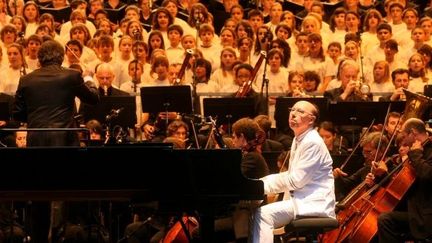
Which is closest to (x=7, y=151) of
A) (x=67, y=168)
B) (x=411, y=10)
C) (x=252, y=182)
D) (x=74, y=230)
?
(x=67, y=168)

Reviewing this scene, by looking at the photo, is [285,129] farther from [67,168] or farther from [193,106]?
[67,168]

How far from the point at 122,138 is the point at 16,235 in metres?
1.74

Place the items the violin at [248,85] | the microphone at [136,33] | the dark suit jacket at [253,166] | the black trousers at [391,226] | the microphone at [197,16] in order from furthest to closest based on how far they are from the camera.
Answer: the microphone at [197,16] → the microphone at [136,33] → the violin at [248,85] → the black trousers at [391,226] → the dark suit jacket at [253,166]

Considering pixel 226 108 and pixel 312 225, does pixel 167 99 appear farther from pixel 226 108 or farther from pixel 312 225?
pixel 312 225

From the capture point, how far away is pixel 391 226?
9234mm

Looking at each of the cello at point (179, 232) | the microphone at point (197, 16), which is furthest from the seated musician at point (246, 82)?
the cello at point (179, 232)

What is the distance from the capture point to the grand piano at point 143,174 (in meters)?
7.52

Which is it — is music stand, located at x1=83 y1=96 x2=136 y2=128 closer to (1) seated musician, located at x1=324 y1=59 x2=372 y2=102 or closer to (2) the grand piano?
(1) seated musician, located at x1=324 y1=59 x2=372 y2=102

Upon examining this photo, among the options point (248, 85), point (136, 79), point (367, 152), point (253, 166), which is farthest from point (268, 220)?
point (136, 79)

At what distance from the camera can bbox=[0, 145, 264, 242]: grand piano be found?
752cm

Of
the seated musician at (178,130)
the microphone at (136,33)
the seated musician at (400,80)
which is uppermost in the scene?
the microphone at (136,33)

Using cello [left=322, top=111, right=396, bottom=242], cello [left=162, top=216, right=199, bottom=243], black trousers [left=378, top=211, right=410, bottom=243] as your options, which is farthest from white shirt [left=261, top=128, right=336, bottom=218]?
cello [left=162, top=216, right=199, bottom=243]

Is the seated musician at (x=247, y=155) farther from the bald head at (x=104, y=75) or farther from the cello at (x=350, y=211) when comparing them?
the bald head at (x=104, y=75)

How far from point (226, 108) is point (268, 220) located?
12.2 feet
